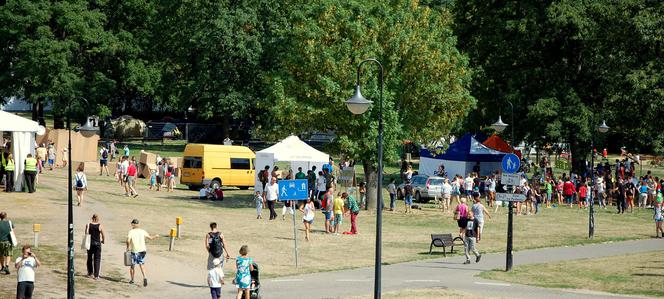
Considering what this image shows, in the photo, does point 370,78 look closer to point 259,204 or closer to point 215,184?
point 259,204

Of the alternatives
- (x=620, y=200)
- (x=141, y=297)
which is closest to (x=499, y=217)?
(x=620, y=200)

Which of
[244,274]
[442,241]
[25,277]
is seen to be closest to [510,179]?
[442,241]

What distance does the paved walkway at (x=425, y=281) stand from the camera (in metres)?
27.9

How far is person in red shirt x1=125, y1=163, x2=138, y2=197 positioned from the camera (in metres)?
48.3

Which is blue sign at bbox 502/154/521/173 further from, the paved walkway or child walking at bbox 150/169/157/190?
child walking at bbox 150/169/157/190

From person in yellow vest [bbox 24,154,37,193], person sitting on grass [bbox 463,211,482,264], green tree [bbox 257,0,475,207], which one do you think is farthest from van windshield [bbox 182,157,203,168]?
person sitting on grass [bbox 463,211,482,264]

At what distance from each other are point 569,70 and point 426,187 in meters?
15.7

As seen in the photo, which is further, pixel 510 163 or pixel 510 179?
pixel 510 163

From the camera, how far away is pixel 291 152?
4916 centimetres

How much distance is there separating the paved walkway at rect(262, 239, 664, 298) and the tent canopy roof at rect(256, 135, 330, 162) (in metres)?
14.9

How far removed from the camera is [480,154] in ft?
200

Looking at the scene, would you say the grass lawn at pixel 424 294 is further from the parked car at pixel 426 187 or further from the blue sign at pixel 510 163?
the parked car at pixel 426 187

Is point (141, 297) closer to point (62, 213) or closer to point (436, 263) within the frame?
point (436, 263)

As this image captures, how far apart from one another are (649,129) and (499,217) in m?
14.7
